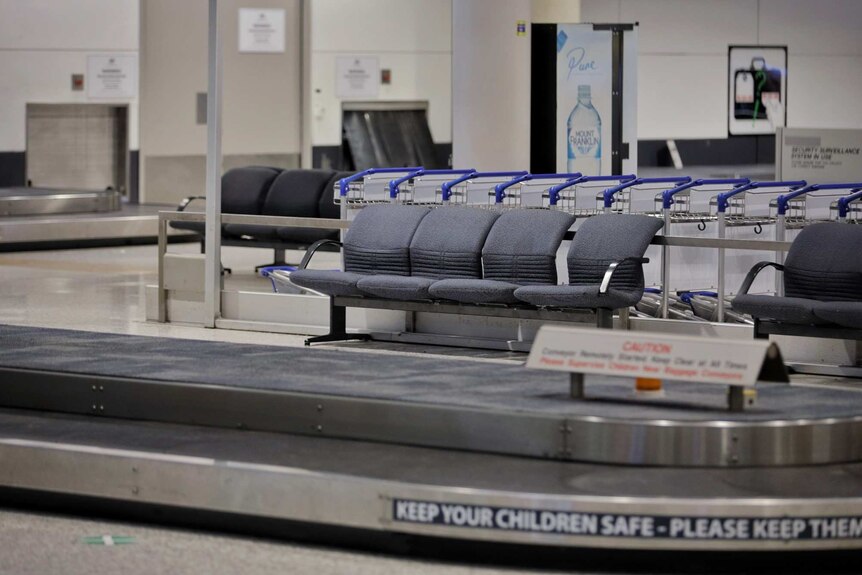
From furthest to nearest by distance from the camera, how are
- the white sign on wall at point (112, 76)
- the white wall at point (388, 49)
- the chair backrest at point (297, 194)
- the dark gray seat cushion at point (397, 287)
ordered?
the white wall at point (388, 49)
the white sign on wall at point (112, 76)
the chair backrest at point (297, 194)
the dark gray seat cushion at point (397, 287)

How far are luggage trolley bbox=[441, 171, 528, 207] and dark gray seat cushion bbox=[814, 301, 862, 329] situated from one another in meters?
2.35

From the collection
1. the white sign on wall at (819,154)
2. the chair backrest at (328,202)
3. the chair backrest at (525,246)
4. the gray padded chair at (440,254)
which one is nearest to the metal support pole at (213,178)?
the gray padded chair at (440,254)

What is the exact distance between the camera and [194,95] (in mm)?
18500

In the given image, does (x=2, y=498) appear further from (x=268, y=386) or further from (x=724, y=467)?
(x=724, y=467)

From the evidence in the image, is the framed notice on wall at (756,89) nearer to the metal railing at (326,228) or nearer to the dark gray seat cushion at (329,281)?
the metal railing at (326,228)

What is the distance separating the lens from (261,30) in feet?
61.8

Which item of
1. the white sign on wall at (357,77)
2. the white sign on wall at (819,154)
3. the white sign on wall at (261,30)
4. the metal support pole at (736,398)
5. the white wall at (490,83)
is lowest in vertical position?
the metal support pole at (736,398)

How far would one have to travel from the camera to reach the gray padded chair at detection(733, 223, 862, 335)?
755 cm

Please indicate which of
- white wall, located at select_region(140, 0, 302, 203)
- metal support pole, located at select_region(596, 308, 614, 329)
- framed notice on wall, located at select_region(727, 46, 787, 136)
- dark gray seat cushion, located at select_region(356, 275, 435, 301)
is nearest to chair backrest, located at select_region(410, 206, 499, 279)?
dark gray seat cushion, located at select_region(356, 275, 435, 301)

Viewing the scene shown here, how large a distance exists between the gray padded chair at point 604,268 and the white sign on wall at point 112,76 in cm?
1138

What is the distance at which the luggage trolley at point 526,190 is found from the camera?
9.08 meters

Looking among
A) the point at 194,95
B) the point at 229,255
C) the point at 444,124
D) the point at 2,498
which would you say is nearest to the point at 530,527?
the point at 2,498

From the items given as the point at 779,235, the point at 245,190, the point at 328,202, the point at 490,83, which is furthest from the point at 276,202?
the point at 779,235

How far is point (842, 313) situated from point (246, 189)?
6.43 meters
